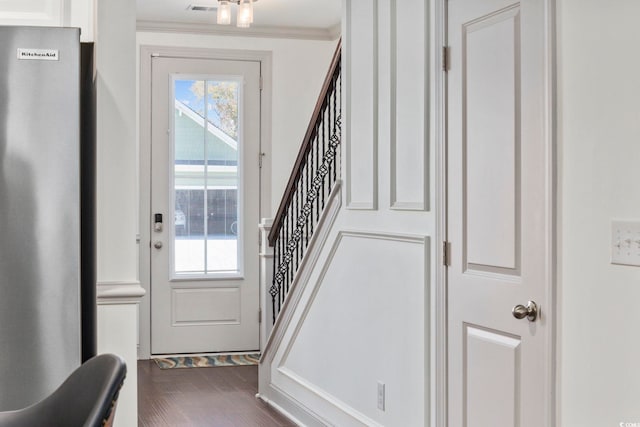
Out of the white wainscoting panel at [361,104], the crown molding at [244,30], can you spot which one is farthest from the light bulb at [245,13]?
the crown molding at [244,30]

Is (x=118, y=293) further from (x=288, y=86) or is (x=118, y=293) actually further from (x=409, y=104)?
(x=288, y=86)

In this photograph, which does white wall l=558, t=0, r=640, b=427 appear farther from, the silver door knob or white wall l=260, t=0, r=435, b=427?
white wall l=260, t=0, r=435, b=427

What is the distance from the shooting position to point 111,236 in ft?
9.27

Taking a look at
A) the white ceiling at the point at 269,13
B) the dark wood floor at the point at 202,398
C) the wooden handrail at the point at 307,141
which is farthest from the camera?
the white ceiling at the point at 269,13

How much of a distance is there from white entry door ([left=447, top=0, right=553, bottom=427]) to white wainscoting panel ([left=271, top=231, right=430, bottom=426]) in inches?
11.7

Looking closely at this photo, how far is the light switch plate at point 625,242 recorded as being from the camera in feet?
6.70

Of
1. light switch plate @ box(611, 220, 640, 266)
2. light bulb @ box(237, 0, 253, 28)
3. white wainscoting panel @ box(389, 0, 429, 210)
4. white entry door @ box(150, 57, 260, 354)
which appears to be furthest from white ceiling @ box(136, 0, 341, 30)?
light switch plate @ box(611, 220, 640, 266)

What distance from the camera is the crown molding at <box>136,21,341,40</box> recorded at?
6176mm

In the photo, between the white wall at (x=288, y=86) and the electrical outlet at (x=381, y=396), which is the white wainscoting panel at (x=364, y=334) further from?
the white wall at (x=288, y=86)

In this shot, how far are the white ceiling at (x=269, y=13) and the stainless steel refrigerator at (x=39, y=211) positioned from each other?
3140 mm

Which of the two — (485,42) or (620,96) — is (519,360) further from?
(485,42)

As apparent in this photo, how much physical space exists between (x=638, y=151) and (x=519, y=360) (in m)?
0.85

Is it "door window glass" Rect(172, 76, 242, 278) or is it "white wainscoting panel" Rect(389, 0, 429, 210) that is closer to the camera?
"white wainscoting panel" Rect(389, 0, 429, 210)

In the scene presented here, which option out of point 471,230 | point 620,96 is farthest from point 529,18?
point 471,230
